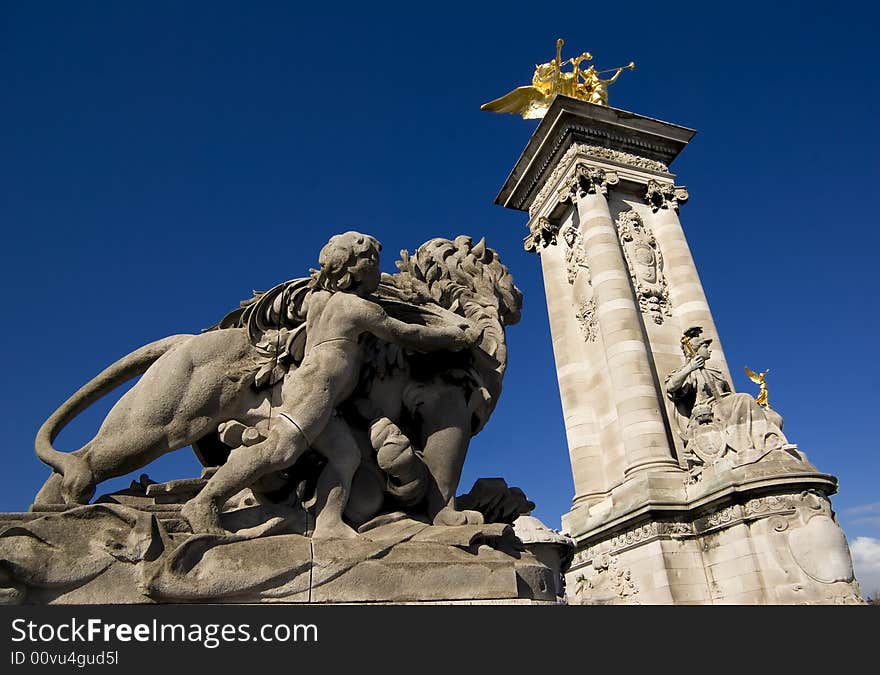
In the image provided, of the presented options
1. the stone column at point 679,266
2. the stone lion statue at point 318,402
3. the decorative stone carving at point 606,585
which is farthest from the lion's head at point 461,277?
the stone column at point 679,266

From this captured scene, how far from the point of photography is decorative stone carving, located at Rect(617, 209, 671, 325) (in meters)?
14.0

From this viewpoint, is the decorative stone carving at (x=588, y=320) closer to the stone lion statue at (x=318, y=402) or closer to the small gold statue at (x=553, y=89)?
the small gold statue at (x=553, y=89)

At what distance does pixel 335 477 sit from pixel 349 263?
4.01 feet

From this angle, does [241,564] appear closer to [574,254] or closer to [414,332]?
[414,332]

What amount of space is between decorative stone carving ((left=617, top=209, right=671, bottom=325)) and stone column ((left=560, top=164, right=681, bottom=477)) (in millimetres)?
340

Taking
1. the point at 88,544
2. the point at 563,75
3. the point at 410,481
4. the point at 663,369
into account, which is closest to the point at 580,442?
the point at 663,369

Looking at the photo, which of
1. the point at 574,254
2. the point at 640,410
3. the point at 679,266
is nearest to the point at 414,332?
the point at 640,410

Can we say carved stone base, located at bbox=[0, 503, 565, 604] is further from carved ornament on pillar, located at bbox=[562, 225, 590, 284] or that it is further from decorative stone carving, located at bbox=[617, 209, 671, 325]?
carved ornament on pillar, located at bbox=[562, 225, 590, 284]

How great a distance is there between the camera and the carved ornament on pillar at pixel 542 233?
16.3 metres

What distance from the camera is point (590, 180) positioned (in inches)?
585

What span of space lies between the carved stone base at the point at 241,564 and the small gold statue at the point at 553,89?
16024 millimetres

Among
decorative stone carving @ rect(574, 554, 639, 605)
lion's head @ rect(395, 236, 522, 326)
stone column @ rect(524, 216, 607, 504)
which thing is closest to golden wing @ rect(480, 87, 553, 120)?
stone column @ rect(524, 216, 607, 504)

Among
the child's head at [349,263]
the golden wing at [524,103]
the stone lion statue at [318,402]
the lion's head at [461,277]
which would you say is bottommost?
the stone lion statue at [318,402]

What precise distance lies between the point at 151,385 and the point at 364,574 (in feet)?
5.14
